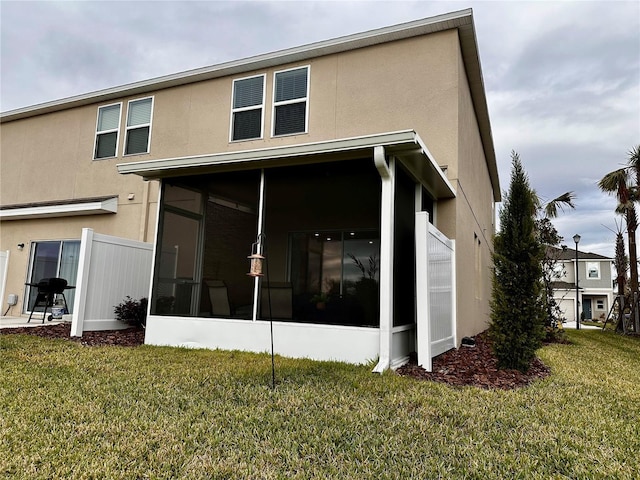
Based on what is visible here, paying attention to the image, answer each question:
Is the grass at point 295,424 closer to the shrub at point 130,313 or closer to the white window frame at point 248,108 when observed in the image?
the shrub at point 130,313

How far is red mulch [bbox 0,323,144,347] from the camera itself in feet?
22.6

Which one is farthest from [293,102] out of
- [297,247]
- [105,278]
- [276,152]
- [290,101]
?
[105,278]

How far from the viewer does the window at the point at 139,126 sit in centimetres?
1085

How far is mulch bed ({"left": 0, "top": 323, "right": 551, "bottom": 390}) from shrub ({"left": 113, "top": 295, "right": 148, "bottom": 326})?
219 millimetres

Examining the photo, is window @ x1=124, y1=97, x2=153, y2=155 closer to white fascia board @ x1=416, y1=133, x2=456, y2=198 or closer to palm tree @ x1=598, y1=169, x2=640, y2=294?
white fascia board @ x1=416, y1=133, x2=456, y2=198

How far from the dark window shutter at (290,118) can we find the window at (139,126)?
367cm

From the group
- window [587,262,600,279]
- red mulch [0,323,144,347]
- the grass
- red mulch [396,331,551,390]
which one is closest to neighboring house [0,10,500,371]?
red mulch [396,331,551,390]

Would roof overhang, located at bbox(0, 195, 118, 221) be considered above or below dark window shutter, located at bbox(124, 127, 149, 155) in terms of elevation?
below

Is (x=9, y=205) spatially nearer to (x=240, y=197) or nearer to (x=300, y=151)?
(x=240, y=197)

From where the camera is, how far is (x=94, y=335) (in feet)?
24.5

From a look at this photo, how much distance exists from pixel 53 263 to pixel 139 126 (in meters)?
4.25

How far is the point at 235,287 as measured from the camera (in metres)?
6.26

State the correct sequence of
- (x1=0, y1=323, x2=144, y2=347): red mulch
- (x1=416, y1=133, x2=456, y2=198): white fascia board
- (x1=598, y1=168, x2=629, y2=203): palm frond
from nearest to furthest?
(x1=416, y1=133, x2=456, y2=198): white fascia board → (x1=0, y1=323, x2=144, y2=347): red mulch → (x1=598, y1=168, x2=629, y2=203): palm frond

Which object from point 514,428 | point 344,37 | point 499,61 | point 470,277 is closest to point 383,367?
point 514,428
